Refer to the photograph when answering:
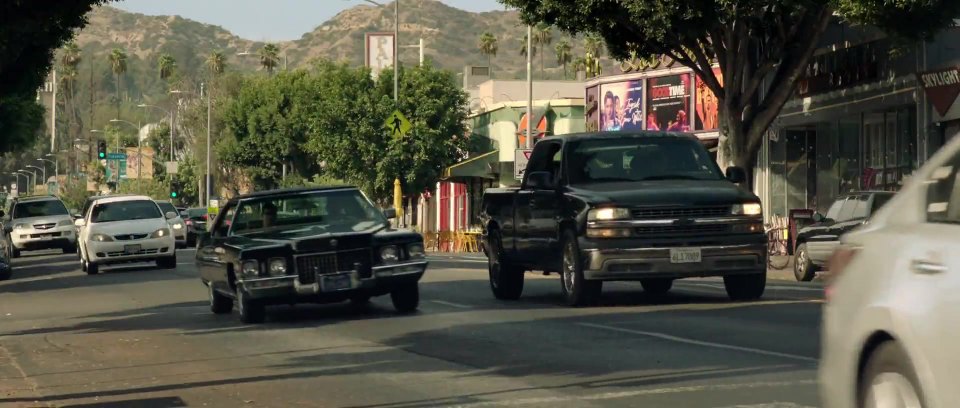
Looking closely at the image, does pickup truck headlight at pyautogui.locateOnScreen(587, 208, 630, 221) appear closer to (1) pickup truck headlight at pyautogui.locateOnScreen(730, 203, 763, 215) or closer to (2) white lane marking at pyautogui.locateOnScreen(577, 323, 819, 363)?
(1) pickup truck headlight at pyautogui.locateOnScreen(730, 203, 763, 215)

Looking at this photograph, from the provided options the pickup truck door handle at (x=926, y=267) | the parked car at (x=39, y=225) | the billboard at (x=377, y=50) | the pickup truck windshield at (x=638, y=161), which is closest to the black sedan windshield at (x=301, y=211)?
the pickup truck windshield at (x=638, y=161)

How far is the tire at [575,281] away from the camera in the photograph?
1711 centimetres

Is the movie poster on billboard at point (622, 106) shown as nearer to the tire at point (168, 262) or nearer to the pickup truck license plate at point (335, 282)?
the tire at point (168, 262)

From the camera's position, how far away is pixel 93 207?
33375mm

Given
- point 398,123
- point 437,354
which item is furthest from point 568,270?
point 398,123

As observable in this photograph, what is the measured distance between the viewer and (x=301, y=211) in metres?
18.1

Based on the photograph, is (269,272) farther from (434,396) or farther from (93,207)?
(93,207)

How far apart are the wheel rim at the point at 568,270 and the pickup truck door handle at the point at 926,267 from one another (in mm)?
11305

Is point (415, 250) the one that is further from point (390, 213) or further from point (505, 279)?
point (505, 279)

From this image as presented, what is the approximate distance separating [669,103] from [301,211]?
30.3m

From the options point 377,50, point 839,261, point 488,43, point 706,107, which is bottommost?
point 839,261

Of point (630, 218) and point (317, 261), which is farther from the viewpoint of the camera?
point (630, 218)

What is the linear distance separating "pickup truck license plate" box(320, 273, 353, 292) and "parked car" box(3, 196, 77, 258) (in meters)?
29.2

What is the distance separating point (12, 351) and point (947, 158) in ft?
37.4
